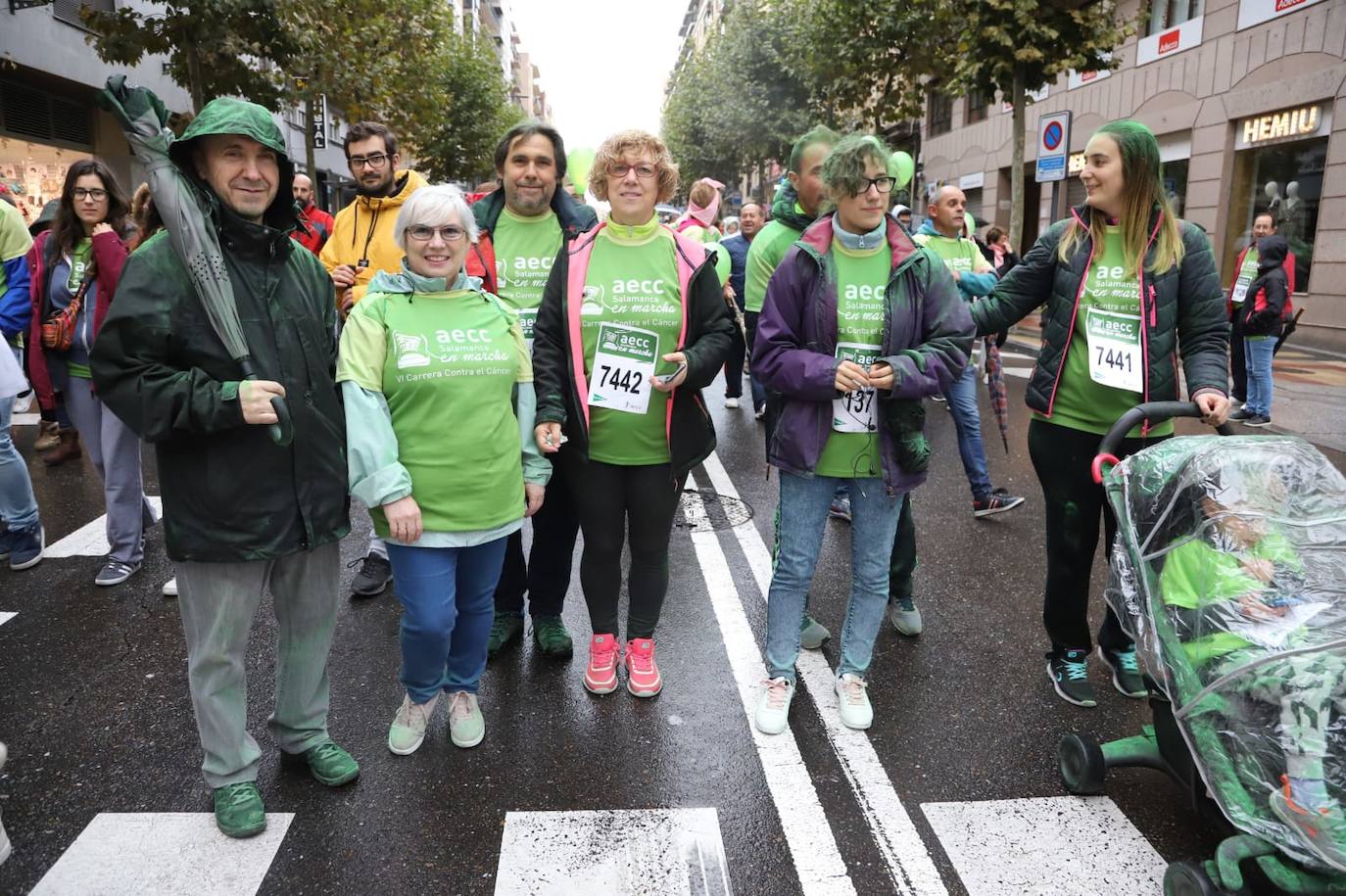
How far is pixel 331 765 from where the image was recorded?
3.07 m

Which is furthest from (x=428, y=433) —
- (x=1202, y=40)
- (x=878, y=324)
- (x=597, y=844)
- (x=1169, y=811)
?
Result: (x=1202, y=40)

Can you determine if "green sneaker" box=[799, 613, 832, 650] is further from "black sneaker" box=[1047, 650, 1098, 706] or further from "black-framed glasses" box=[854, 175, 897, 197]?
"black-framed glasses" box=[854, 175, 897, 197]

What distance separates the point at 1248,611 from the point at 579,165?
2864 millimetres

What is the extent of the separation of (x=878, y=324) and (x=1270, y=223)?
8764 millimetres

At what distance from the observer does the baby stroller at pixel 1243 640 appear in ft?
6.72

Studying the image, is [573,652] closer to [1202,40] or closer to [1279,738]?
[1279,738]

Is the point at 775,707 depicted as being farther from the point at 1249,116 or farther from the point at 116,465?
the point at 1249,116

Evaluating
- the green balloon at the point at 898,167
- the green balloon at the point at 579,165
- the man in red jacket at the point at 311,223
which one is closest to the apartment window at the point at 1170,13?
the man in red jacket at the point at 311,223

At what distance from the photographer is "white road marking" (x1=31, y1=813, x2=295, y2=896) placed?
101 inches

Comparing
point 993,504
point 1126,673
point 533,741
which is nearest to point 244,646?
point 533,741

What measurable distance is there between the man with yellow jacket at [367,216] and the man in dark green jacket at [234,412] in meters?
1.36

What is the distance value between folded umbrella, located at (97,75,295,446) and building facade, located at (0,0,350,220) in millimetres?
14513

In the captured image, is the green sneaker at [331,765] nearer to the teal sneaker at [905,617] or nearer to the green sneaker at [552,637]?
the green sneaker at [552,637]

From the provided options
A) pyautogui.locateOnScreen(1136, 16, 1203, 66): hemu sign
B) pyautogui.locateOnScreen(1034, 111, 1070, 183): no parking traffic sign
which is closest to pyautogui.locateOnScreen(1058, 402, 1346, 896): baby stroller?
pyautogui.locateOnScreen(1034, 111, 1070, 183): no parking traffic sign
